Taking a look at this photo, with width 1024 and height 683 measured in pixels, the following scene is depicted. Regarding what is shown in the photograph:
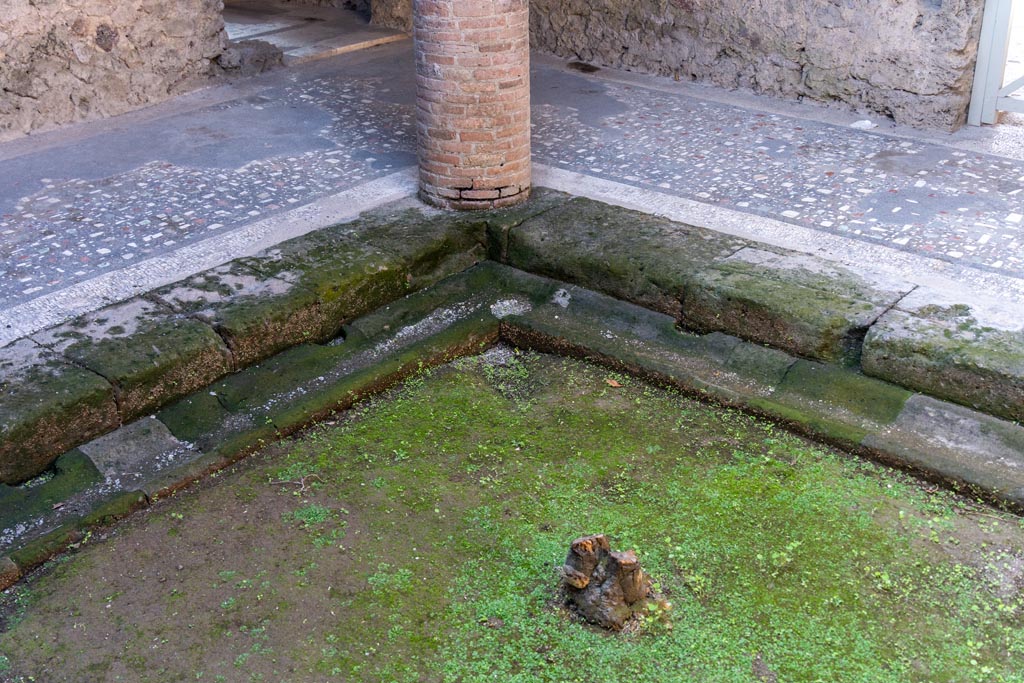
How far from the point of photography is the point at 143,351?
154 inches

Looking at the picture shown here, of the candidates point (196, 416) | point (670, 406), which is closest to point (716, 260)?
point (670, 406)

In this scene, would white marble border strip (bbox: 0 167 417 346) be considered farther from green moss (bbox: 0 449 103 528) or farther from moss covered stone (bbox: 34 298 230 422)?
green moss (bbox: 0 449 103 528)

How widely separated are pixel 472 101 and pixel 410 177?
831mm

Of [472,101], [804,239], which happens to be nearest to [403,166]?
[472,101]

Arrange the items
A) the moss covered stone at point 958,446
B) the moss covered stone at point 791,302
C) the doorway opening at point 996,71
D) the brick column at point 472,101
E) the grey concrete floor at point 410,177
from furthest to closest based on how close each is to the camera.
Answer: the doorway opening at point 996,71 → the brick column at point 472,101 → the grey concrete floor at point 410,177 → the moss covered stone at point 791,302 → the moss covered stone at point 958,446

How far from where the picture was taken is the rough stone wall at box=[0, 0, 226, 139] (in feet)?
20.5

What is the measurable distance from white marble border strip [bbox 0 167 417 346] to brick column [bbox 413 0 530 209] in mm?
355

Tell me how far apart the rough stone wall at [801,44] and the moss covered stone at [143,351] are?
4494 millimetres

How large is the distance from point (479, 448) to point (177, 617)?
126cm

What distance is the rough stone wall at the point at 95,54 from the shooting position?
6238 mm

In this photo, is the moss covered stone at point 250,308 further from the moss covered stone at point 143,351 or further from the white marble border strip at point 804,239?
the white marble border strip at point 804,239

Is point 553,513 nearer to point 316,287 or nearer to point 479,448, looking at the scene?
point 479,448

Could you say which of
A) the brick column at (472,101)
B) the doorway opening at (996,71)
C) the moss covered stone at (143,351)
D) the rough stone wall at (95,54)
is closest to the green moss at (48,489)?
the moss covered stone at (143,351)

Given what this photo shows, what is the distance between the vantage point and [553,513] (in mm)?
3486
